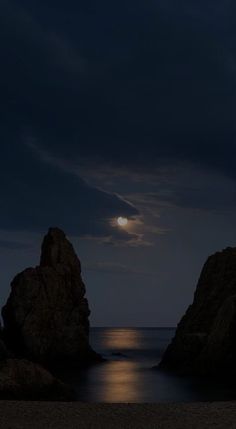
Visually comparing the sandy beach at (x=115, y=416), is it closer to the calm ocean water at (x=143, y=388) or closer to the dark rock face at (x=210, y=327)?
the calm ocean water at (x=143, y=388)

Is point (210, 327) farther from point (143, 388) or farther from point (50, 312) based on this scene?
point (50, 312)

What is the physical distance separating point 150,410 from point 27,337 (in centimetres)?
7904

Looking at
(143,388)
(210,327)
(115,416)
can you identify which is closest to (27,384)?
(115,416)

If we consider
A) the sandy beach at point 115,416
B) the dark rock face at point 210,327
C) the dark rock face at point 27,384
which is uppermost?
the dark rock face at point 210,327

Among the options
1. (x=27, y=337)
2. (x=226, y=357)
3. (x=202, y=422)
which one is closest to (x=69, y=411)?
(x=202, y=422)

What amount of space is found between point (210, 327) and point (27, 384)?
5971 cm

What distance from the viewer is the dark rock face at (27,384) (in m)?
37.0

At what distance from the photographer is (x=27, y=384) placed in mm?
38094

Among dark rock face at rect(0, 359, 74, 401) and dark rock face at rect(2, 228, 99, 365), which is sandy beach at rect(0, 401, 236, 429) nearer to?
dark rock face at rect(0, 359, 74, 401)

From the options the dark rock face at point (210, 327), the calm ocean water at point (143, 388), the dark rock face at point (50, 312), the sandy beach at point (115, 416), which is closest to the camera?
the sandy beach at point (115, 416)

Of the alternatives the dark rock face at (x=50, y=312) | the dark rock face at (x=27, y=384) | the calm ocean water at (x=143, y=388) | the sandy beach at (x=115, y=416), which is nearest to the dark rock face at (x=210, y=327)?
the calm ocean water at (x=143, y=388)

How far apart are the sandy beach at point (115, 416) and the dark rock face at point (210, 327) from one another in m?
40.1

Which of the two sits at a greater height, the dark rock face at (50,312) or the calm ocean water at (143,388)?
the dark rock face at (50,312)

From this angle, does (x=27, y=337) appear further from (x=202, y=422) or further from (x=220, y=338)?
(x=202, y=422)
